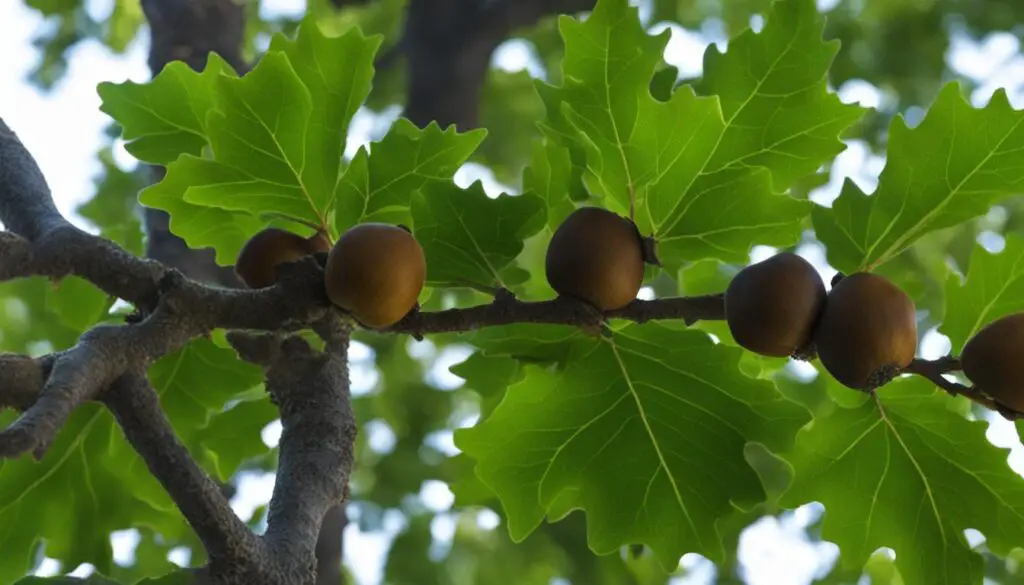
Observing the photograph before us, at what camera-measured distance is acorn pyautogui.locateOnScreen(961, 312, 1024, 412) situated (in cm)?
79

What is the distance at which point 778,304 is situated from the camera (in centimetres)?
82

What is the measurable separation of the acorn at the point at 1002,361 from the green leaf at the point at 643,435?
21 cm

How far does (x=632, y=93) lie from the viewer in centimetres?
93

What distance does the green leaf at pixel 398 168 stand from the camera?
39.2 inches

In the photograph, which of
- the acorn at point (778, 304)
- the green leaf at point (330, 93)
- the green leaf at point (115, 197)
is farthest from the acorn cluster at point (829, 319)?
the green leaf at point (115, 197)

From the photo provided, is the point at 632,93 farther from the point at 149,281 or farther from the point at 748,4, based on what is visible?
the point at 748,4

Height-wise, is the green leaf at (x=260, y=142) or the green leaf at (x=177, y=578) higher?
the green leaf at (x=260, y=142)

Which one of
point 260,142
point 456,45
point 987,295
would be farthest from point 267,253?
point 456,45

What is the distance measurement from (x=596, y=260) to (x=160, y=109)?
0.52 meters

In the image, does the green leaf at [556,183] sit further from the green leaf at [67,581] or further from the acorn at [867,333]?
the green leaf at [67,581]

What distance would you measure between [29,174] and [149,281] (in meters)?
0.23

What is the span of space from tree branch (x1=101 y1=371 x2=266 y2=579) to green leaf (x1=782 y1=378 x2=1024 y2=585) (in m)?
0.52

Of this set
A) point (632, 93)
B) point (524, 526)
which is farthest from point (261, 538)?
point (632, 93)

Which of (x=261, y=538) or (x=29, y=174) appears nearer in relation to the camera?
(x=261, y=538)
